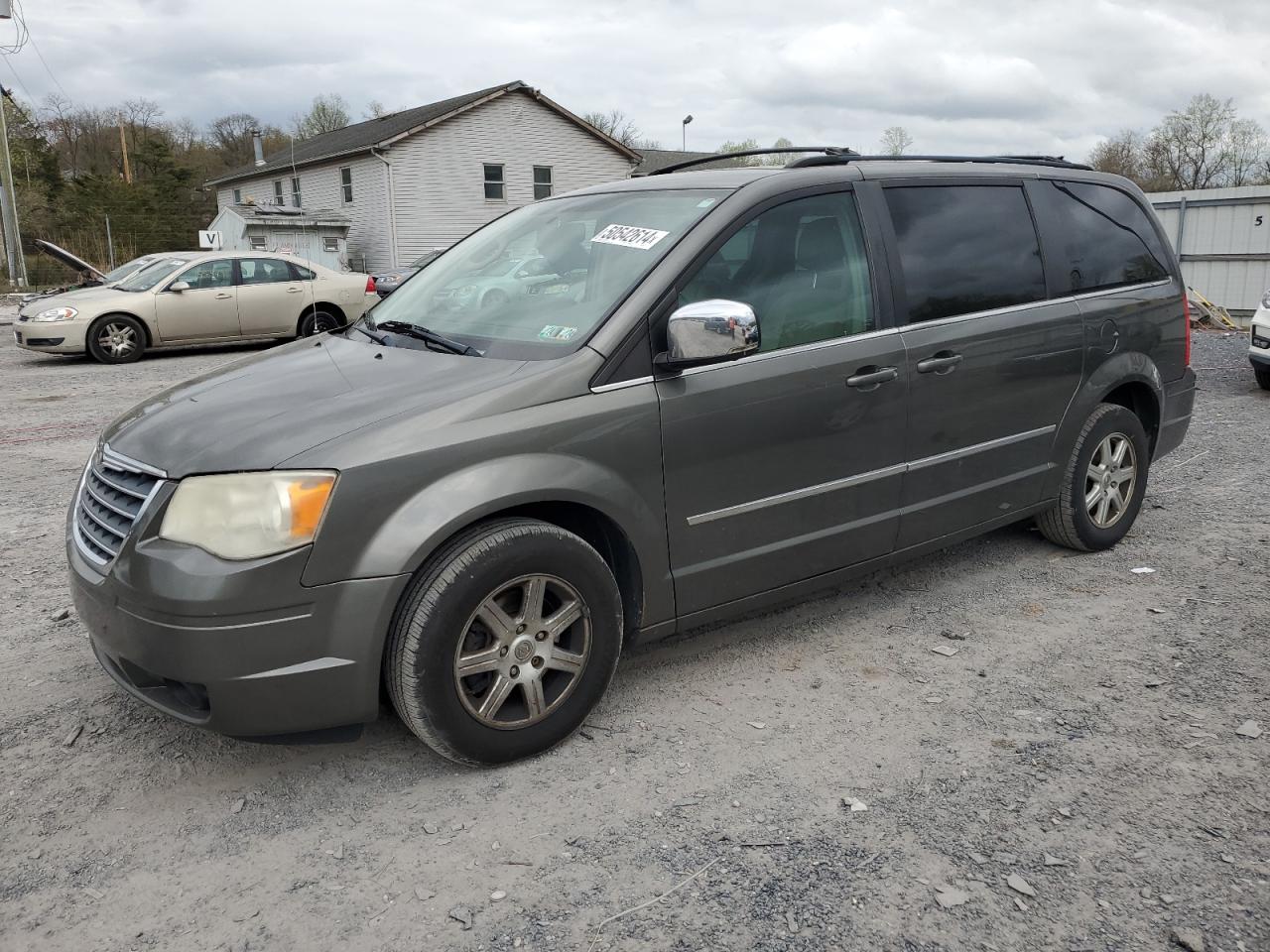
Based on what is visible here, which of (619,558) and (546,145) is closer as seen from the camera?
(619,558)

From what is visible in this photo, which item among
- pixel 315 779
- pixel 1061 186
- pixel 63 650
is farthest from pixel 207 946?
pixel 1061 186

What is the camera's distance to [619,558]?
3.42 m

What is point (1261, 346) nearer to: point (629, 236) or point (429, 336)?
point (629, 236)

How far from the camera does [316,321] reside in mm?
15977

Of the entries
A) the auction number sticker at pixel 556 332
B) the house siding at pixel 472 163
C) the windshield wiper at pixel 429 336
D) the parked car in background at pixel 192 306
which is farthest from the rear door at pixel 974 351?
the house siding at pixel 472 163

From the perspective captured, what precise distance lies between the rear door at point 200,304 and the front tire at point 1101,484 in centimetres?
1284

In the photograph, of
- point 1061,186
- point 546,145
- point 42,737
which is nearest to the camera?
point 42,737

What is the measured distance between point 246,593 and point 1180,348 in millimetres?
4806

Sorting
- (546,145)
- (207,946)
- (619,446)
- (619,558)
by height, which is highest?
(546,145)

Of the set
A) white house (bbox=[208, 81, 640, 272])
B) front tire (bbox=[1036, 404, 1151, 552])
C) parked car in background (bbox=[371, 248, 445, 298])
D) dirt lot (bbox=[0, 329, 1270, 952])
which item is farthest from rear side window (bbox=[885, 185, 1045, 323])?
white house (bbox=[208, 81, 640, 272])

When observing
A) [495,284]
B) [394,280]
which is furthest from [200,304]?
[495,284]

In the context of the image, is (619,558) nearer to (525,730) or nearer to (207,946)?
(525,730)

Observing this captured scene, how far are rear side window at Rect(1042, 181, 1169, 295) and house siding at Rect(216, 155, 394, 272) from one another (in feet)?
97.1

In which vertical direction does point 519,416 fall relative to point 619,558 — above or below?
above
